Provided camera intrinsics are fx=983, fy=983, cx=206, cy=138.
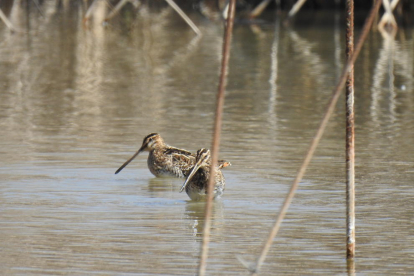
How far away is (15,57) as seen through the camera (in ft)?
77.3

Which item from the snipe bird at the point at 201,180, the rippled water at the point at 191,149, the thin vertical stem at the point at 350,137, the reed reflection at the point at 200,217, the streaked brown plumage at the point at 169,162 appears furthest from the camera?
the streaked brown plumage at the point at 169,162

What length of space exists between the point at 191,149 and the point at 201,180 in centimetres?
259

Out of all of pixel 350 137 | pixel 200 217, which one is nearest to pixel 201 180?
pixel 200 217

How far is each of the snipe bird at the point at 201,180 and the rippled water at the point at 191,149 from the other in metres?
0.10

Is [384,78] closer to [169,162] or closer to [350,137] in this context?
[169,162]

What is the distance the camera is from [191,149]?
38.1ft

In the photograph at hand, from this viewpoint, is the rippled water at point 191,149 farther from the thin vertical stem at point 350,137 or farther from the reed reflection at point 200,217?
the thin vertical stem at point 350,137

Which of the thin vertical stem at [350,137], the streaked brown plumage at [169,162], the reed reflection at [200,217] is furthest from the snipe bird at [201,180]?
the thin vertical stem at [350,137]

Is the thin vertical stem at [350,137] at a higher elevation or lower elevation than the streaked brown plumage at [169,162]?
higher

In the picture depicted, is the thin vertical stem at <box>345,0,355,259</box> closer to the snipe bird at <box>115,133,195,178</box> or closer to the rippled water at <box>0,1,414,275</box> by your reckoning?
the rippled water at <box>0,1,414,275</box>

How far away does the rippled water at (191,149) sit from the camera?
7129mm

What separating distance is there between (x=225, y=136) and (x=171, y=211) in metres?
4.01

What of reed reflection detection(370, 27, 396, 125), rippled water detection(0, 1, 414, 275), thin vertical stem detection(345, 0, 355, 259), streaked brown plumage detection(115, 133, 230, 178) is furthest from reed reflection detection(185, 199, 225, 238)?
reed reflection detection(370, 27, 396, 125)

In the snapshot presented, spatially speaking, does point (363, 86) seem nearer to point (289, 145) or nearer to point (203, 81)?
point (203, 81)
